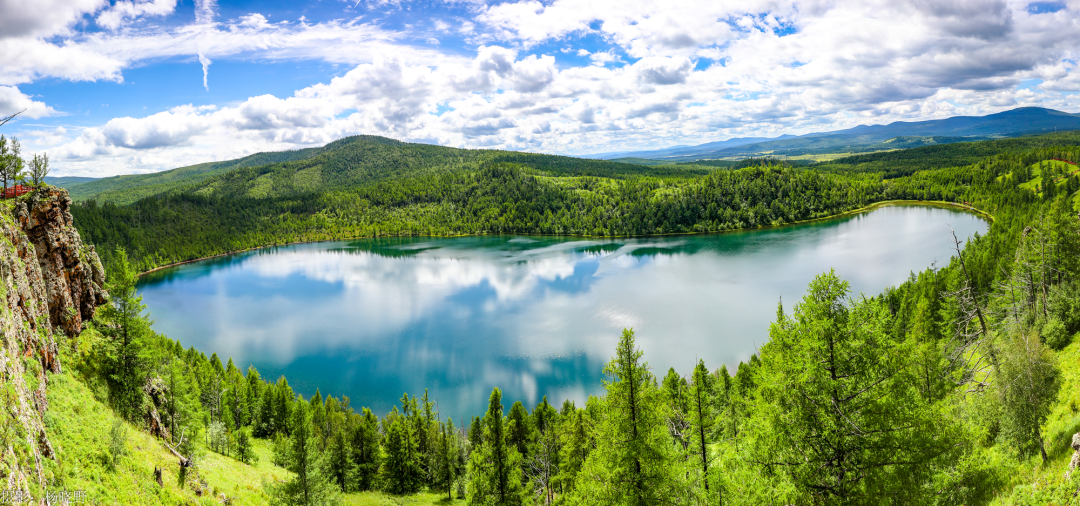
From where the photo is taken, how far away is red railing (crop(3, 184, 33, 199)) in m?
20.2

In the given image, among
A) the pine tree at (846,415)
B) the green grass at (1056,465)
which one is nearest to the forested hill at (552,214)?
the green grass at (1056,465)

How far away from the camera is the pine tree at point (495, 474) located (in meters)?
22.8

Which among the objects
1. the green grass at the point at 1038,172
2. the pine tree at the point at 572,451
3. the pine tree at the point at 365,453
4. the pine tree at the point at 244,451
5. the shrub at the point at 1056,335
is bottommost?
the pine tree at the point at 365,453

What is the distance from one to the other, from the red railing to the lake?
29.6 meters

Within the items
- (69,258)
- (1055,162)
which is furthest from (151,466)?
(1055,162)

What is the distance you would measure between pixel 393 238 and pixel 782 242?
131 meters

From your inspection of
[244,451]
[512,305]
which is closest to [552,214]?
Answer: [512,305]

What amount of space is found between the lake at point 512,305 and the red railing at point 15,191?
1164 inches

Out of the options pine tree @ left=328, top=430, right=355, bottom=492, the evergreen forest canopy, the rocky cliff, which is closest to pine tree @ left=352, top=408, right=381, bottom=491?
the evergreen forest canopy

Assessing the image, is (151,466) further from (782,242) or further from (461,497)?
(782,242)

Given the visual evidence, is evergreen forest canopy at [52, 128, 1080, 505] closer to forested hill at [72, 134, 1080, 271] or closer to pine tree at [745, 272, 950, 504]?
pine tree at [745, 272, 950, 504]

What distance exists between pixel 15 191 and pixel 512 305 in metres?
54.1

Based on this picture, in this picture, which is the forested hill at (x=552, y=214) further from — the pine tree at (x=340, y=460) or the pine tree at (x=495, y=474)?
the pine tree at (x=495, y=474)

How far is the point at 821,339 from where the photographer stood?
870 cm
